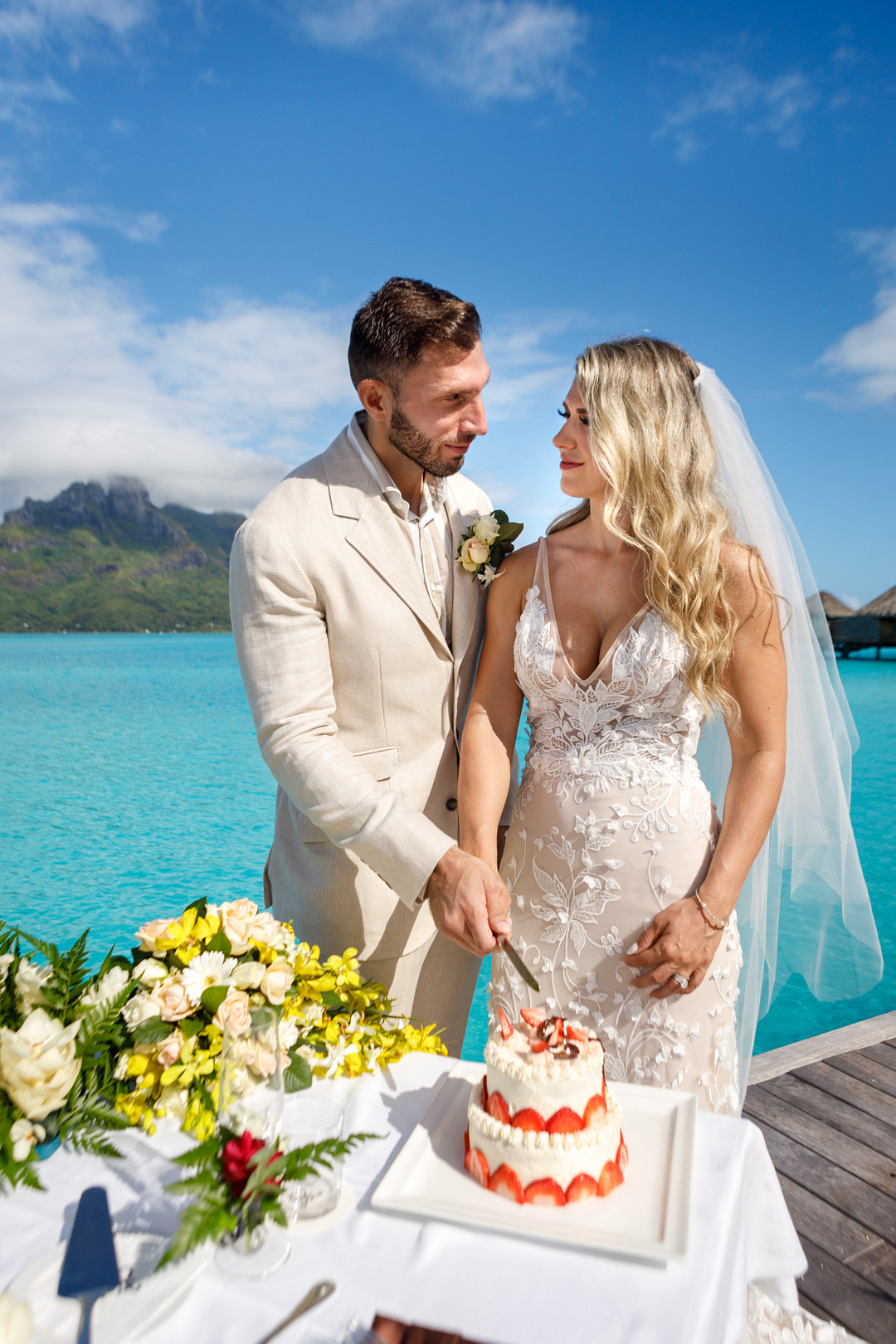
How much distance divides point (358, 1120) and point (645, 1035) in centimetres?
103

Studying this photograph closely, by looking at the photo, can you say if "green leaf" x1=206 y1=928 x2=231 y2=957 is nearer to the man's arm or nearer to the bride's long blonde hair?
the man's arm

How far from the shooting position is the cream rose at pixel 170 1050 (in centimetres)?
139

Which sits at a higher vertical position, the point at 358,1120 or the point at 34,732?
the point at 358,1120

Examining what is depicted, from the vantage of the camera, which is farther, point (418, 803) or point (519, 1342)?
point (418, 803)

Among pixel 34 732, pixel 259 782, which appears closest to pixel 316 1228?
pixel 259 782

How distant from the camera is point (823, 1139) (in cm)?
307

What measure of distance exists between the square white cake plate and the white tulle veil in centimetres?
141

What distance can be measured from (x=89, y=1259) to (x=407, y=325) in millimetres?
2122

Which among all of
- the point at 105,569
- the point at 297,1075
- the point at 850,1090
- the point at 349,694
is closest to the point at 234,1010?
the point at 297,1075

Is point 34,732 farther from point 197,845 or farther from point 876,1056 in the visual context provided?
point 876,1056

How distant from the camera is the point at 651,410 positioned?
227 cm

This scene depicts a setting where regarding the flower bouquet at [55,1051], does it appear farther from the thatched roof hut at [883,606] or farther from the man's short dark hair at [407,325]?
the thatched roof hut at [883,606]

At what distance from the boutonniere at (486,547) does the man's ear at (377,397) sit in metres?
0.41

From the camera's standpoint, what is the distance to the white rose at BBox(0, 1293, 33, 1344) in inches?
35.0
